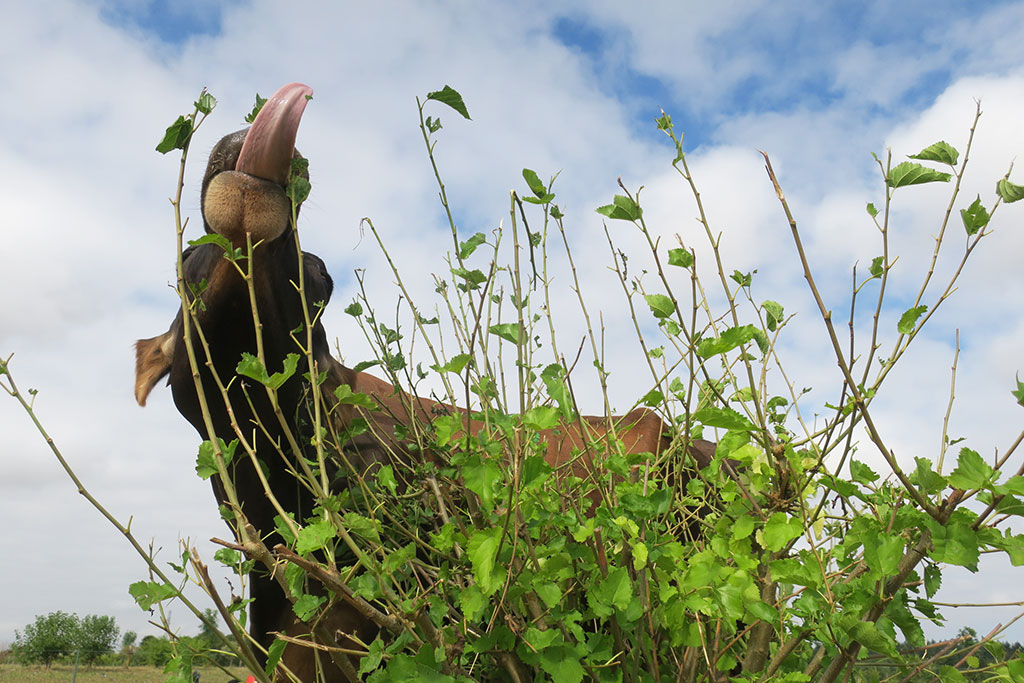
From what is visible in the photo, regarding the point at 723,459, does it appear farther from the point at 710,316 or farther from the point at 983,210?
the point at 983,210

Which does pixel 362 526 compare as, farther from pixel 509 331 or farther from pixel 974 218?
pixel 974 218

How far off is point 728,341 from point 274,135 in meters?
1.25

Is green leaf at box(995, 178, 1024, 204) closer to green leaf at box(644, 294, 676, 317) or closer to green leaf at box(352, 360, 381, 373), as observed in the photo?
green leaf at box(644, 294, 676, 317)

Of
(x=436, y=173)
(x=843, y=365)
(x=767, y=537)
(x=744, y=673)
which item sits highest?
(x=436, y=173)

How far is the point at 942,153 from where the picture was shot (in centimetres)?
145

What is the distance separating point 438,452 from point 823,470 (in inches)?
36.9

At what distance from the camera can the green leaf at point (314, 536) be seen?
127 cm

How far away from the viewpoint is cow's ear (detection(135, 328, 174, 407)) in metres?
2.73

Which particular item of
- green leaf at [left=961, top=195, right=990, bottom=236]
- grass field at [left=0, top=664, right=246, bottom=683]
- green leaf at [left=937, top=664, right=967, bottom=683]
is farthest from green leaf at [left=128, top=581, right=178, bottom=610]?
grass field at [left=0, top=664, right=246, bottom=683]

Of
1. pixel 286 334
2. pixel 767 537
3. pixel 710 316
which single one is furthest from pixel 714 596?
pixel 286 334

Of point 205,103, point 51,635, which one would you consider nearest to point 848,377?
point 205,103

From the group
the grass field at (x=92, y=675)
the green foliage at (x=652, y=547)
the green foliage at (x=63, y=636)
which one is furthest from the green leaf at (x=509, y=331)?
the green foliage at (x=63, y=636)

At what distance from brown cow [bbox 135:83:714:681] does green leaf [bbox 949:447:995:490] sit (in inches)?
25.1

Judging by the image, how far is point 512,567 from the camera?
1.41m
